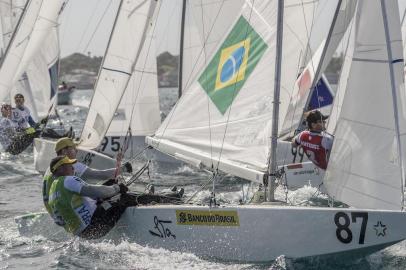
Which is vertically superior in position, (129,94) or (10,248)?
(129,94)

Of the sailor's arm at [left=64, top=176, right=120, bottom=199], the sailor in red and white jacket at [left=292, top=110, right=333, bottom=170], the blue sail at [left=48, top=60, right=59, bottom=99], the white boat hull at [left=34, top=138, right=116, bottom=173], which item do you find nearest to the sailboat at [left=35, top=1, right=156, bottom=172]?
the white boat hull at [left=34, top=138, right=116, bottom=173]

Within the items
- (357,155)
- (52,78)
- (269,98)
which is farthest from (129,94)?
(357,155)

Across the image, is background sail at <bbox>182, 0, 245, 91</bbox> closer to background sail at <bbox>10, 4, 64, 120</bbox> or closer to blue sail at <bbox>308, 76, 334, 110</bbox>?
blue sail at <bbox>308, 76, 334, 110</bbox>

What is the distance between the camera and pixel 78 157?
42.7 ft

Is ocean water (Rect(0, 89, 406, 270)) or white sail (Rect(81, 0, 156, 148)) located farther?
white sail (Rect(81, 0, 156, 148))

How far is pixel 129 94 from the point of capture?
1670 cm

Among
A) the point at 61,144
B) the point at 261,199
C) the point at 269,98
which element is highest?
the point at 269,98

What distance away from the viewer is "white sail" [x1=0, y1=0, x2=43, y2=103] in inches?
583

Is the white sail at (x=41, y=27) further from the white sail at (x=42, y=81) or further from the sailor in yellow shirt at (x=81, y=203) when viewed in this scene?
the sailor in yellow shirt at (x=81, y=203)

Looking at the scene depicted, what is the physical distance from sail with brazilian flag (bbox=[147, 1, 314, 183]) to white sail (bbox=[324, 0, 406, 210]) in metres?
1.01

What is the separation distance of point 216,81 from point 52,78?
509 inches

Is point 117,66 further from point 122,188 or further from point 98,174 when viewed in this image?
point 122,188

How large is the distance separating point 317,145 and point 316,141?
5 cm

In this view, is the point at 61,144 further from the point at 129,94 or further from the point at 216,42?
the point at 129,94
